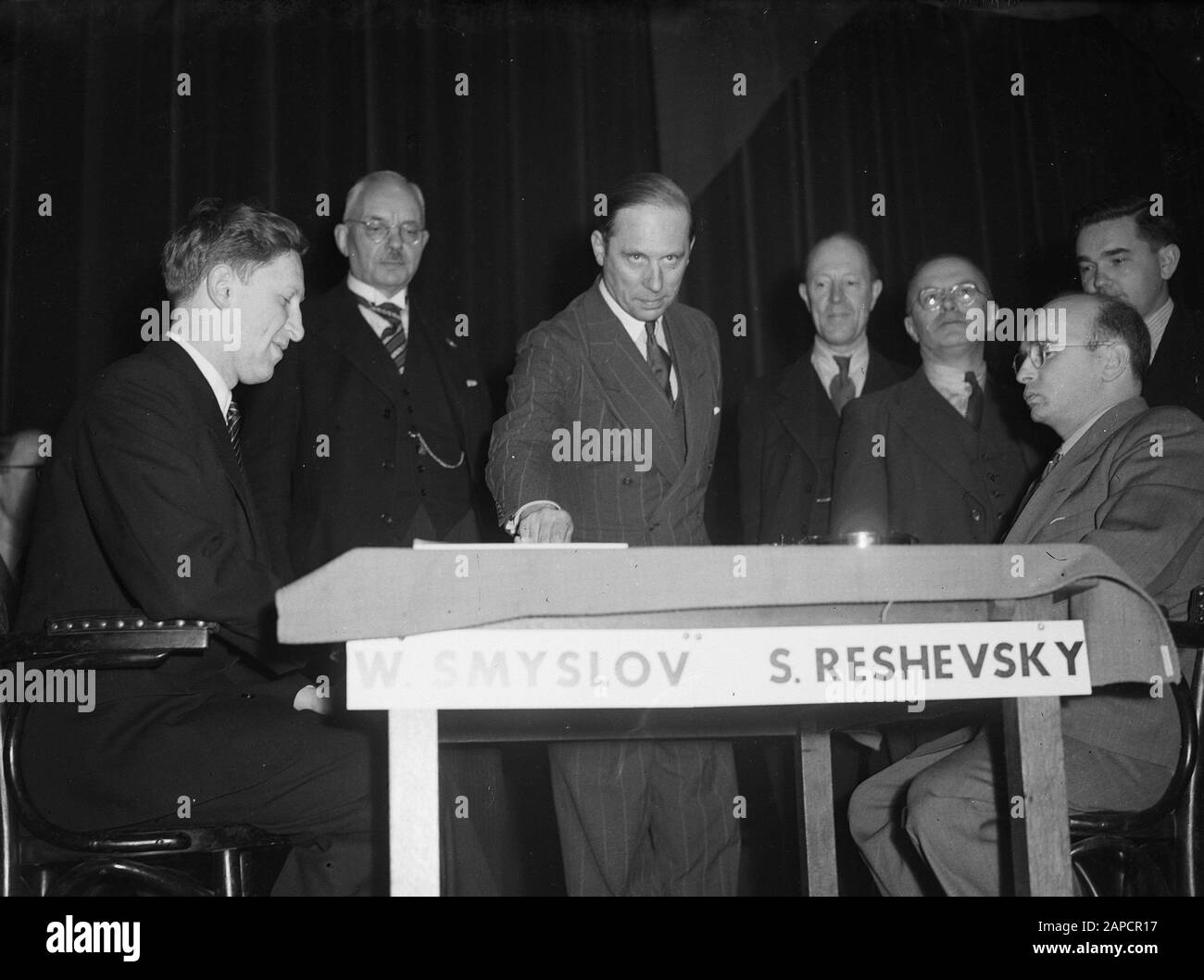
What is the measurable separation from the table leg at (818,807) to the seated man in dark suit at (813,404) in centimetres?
96

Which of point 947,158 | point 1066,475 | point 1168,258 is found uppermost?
point 947,158

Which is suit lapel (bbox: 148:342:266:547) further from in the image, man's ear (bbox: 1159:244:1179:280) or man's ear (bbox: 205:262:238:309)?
man's ear (bbox: 1159:244:1179:280)

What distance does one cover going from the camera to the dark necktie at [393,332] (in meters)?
3.29

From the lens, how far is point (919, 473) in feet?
10.6

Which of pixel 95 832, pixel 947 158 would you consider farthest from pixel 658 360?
pixel 947 158

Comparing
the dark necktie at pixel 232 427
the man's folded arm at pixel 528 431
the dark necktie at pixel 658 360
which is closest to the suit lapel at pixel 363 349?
the man's folded arm at pixel 528 431

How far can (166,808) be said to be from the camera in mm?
1993

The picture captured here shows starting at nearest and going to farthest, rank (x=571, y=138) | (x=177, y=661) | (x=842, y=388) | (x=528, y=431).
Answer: (x=177, y=661) → (x=528, y=431) → (x=842, y=388) → (x=571, y=138)

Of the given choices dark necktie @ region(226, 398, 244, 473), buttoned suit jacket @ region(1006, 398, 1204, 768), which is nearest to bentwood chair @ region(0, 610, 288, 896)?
dark necktie @ region(226, 398, 244, 473)

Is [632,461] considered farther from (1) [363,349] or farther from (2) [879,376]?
(2) [879,376]

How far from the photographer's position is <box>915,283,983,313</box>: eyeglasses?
3.39 m

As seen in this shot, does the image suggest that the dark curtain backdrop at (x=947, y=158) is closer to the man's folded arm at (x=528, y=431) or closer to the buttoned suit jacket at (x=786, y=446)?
the buttoned suit jacket at (x=786, y=446)

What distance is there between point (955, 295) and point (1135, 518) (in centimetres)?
128
